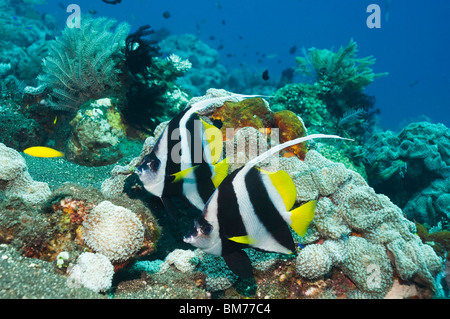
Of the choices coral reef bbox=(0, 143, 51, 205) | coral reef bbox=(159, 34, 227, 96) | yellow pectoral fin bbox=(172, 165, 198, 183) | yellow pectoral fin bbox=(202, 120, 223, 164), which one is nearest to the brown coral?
yellow pectoral fin bbox=(202, 120, 223, 164)

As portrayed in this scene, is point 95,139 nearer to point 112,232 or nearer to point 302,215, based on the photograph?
point 112,232

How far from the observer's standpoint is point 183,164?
2.17 m

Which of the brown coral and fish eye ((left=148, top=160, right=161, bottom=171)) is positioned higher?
the brown coral

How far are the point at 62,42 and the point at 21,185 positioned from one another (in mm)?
4258

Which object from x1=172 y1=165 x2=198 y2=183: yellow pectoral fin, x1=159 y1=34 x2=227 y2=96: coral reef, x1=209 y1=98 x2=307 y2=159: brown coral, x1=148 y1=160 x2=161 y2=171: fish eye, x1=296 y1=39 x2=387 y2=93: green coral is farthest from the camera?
x1=159 y1=34 x2=227 y2=96: coral reef

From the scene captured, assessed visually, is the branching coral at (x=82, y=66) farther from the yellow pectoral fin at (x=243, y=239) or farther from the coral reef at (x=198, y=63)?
the coral reef at (x=198, y=63)

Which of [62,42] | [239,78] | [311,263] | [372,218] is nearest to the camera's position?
[311,263]

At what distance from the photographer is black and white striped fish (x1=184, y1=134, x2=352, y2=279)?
168 centimetres

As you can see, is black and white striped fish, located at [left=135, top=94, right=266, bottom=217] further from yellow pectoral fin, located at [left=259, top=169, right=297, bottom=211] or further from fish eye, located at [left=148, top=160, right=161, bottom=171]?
yellow pectoral fin, located at [left=259, top=169, right=297, bottom=211]

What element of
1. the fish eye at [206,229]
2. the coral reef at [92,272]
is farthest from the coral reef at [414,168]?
the coral reef at [92,272]

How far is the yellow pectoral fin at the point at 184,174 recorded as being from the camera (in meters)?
1.92

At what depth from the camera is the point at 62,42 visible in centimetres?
605

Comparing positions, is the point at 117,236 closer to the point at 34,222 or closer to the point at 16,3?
the point at 34,222
